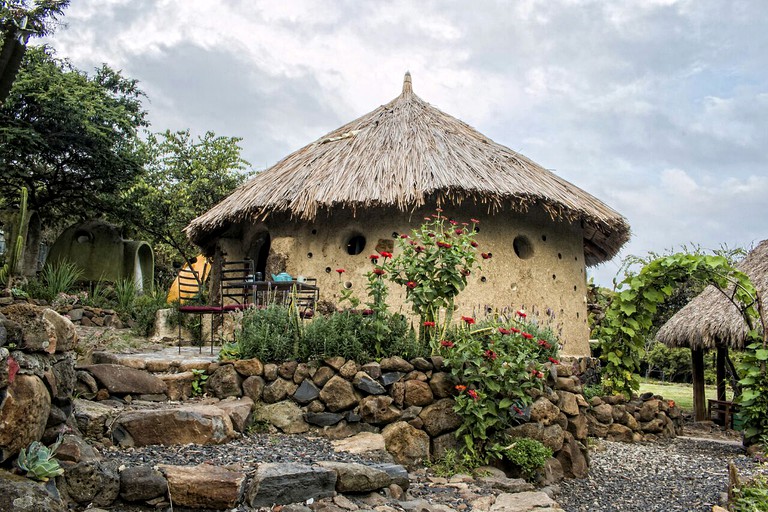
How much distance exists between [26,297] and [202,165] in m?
7.24

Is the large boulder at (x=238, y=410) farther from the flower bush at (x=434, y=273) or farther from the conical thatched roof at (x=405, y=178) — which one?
the conical thatched roof at (x=405, y=178)

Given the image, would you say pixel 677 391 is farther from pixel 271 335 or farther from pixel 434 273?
pixel 271 335

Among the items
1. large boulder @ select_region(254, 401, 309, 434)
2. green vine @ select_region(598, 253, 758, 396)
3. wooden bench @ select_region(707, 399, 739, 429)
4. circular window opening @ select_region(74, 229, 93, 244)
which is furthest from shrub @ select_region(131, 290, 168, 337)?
wooden bench @ select_region(707, 399, 739, 429)

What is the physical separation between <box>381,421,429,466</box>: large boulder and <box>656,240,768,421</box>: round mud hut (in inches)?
286

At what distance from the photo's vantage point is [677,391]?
19484 millimetres

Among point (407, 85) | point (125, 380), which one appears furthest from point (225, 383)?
point (407, 85)

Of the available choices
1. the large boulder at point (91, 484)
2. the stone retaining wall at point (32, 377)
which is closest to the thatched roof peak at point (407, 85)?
the stone retaining wall at point (32, 377)

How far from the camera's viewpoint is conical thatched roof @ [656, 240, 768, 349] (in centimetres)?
1116

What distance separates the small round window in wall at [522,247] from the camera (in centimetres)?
1003

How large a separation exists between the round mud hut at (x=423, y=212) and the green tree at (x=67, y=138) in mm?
6222

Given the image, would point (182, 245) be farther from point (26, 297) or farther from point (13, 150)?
point (26, 297)

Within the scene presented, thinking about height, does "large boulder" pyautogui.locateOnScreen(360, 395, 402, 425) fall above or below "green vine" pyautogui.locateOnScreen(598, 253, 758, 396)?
below

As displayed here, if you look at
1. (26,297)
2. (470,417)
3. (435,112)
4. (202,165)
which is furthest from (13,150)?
(470,417)

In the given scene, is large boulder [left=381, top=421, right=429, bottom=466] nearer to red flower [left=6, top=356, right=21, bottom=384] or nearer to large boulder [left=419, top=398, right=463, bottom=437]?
large boulder [left=419, top=398, right=463, bottom=437]
